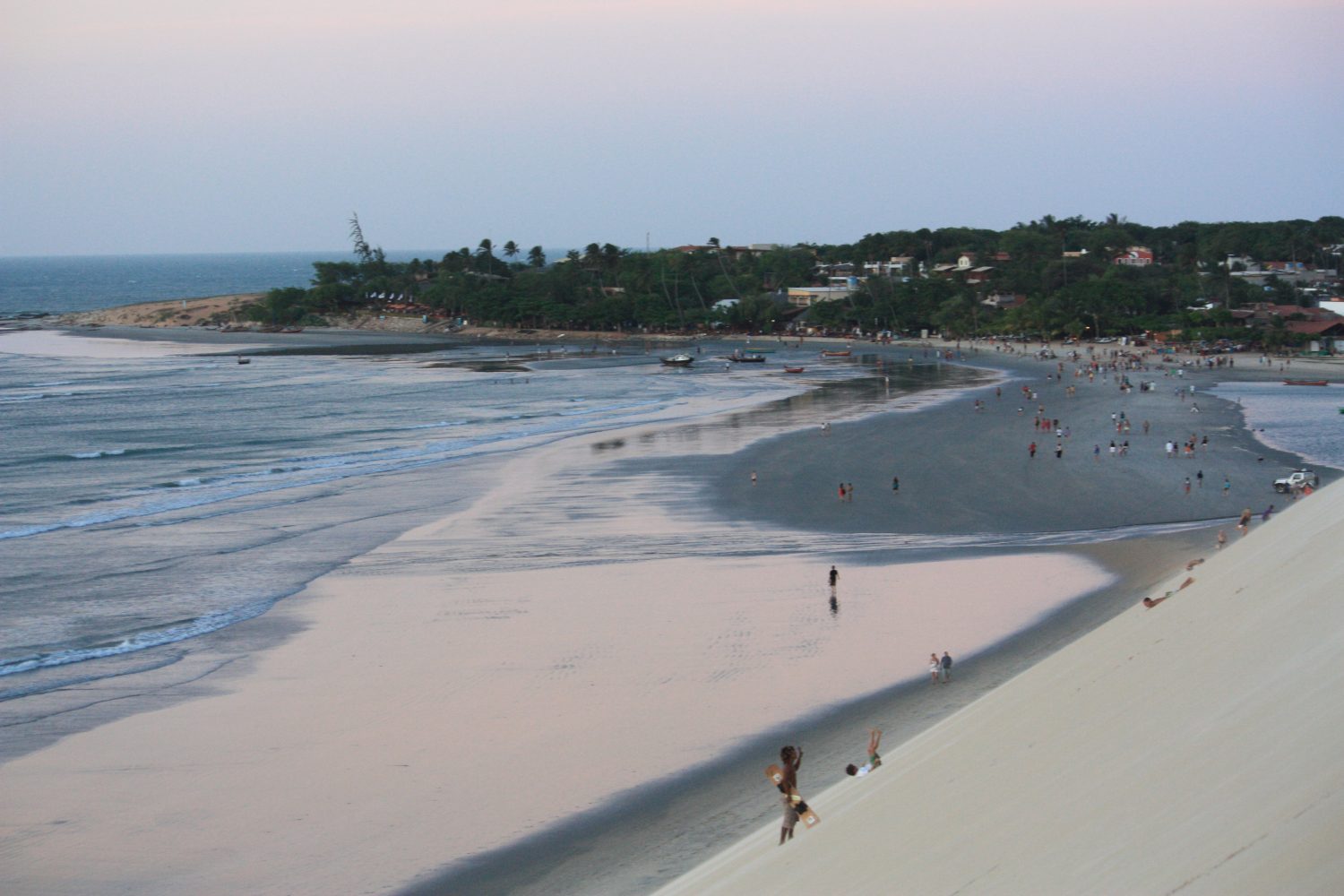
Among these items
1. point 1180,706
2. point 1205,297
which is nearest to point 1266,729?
point 1180,706

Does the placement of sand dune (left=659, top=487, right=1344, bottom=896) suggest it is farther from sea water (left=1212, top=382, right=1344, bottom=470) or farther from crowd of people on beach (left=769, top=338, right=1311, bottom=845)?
sea water (left=1212, top=382, right=1344, bottom=470)

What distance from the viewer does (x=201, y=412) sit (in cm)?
5484

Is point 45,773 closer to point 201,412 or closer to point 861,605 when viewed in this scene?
point 861,605

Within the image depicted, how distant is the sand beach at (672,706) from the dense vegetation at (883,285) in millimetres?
54654

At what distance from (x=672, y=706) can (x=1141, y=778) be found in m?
9.71

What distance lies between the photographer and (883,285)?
334ft

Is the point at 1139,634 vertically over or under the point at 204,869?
over

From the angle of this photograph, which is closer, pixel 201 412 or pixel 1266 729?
pixel 1266 729

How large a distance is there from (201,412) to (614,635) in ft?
133

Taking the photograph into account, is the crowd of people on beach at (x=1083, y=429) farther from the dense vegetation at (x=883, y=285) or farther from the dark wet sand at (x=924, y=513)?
the dense vegetation at (x=883, y=285)

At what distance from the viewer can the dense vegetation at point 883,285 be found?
287 ft

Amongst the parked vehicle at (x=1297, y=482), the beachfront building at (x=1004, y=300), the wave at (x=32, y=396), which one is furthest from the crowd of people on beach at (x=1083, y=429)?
the wave at (x=32, y=396)

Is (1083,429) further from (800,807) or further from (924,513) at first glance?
(800,807)

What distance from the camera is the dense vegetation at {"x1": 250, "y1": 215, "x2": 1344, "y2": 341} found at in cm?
8750
